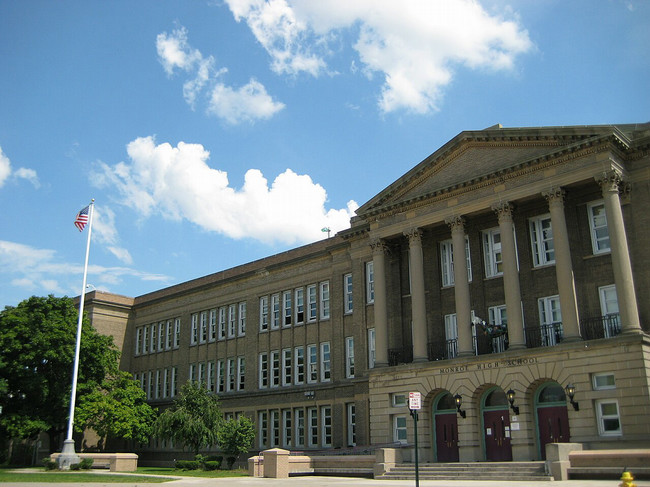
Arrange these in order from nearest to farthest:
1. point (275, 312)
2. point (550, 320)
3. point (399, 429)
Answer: point (550, 320), point (399, 429), point (275, 312)

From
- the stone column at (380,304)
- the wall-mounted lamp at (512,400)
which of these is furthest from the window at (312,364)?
the wall-mounted lamp at (512,400)

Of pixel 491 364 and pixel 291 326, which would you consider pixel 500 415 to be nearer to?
pixel 491 364

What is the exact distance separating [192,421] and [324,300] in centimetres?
1141

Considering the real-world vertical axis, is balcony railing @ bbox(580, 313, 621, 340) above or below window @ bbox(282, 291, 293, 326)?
below

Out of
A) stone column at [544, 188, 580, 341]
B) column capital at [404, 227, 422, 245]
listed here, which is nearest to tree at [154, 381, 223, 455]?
column capital at [404, 227, 422, 245]

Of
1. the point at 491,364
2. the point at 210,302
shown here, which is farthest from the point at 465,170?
the point at 210,302

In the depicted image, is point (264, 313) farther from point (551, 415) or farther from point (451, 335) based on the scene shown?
point (551, 415)

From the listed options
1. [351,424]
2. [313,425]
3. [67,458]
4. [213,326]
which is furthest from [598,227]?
[213,326]

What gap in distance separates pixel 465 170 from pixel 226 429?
1948 centimetres

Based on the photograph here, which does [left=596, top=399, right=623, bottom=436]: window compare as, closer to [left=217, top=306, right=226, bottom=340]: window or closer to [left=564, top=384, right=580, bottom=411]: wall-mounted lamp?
[left=564, top=384, right=580, bottom=411]: wall-mounted lamp

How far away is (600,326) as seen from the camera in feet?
98.7

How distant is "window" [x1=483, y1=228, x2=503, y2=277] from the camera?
115 feet

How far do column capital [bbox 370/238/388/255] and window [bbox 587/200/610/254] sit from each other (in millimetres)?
11238

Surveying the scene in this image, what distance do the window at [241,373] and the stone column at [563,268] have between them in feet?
85.6
